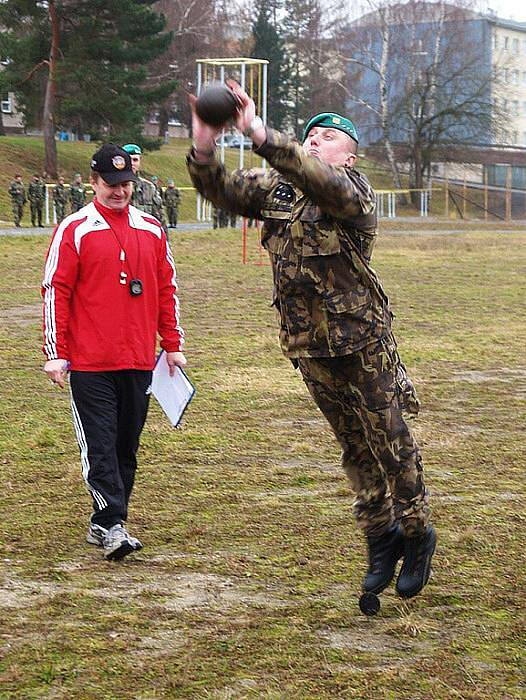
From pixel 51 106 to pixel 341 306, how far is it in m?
46.1

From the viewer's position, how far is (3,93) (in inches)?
1892

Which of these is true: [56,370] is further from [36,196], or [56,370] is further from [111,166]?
[36,196]

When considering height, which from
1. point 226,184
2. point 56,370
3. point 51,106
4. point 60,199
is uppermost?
point 51,106

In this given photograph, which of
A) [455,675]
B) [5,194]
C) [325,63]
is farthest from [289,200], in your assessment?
[325,63]

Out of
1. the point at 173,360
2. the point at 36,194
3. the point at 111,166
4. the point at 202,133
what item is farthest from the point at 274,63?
the point at 202,133

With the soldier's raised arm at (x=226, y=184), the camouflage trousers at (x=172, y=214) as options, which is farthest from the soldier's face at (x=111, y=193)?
the camouflage trousers at (x=172, y=214)

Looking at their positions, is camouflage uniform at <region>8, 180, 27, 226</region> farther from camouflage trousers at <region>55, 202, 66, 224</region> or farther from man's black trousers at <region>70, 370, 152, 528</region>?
man's black trousers at <region>70, 370, 152, 528</region>

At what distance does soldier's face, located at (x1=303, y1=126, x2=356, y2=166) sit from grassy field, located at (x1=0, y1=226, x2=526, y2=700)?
180 cm

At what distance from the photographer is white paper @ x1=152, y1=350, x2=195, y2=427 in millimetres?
5941

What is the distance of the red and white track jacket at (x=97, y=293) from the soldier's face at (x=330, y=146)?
1.37 m

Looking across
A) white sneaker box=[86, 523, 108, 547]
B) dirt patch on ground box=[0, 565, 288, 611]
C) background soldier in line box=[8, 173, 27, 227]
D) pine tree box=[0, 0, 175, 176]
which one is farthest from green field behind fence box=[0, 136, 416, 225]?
dirt patch on ground box=[0, 565, 288, 611]

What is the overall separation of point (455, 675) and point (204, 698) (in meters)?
0.88

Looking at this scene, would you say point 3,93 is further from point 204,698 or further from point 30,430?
point 204,698

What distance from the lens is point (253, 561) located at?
5547mm
